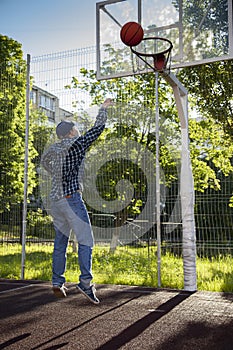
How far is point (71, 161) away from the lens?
3863 mm

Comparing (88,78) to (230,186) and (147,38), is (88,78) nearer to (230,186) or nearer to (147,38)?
(147,38)

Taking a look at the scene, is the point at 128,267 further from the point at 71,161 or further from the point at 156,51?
the point at 156,51

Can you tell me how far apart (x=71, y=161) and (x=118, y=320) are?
1457 millimetres

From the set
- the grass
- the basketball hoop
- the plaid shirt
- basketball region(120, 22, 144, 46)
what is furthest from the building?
the plaid shirt

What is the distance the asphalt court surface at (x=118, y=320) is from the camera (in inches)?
129

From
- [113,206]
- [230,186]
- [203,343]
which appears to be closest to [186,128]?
[230,186]

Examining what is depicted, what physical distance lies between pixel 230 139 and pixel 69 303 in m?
3.79

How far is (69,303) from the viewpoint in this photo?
4676mm

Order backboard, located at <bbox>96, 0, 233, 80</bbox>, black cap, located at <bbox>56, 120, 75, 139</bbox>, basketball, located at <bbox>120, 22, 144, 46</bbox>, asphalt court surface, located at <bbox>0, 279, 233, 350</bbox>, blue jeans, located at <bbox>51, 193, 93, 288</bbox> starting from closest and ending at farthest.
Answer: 1. asphalt court surface, located at <bbox>0, 279, 233, 350</bbox>
2. blue jeans, located at <bbox>51, 193, 93, 288</bbox>
3. black cap, located at <bbox>56, 120, 75, 139</bbox>
4. basketball, located at <bbox>120, 22, 144, 46</bbox>
5. backboard, located at <bbox>96, 0, 233, 80</bbox>

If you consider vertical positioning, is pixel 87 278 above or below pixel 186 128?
below

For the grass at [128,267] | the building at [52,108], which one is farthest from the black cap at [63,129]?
the building at [52,108]

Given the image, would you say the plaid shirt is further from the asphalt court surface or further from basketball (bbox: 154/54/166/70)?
basketball (bbox: 154/54/166/70)

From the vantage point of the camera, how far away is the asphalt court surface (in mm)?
3281

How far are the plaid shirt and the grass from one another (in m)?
2.49
